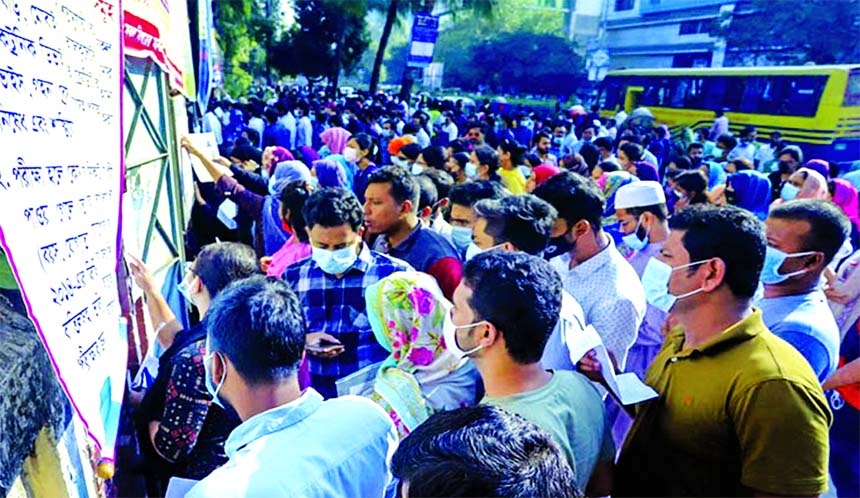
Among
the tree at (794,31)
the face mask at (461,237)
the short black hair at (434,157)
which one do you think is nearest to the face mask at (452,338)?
the face mask at (461,237)

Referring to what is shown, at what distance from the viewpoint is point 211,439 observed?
6.20ft

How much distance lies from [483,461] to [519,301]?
0.76m

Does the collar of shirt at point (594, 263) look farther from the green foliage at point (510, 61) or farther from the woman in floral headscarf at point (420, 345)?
the green foliage at point (510, 61)

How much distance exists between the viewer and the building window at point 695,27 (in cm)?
2764

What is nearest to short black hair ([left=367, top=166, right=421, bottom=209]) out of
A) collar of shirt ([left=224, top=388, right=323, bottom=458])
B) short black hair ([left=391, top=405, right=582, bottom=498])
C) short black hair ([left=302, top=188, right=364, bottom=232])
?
short black hair ([left=302, top=188, right=364, bottom=232])

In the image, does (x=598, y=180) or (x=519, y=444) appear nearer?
(x=519, y=444)

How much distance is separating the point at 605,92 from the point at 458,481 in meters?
22.8

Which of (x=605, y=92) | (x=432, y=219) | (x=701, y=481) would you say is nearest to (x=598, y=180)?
(x=432, y=219)

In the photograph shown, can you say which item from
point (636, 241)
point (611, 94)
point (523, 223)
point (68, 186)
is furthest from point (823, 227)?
point (611, 94)

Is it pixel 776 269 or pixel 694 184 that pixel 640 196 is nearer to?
pixel 776 269

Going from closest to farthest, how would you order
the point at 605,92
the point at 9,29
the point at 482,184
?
the point at 9,29
the point at 482,184
the point at 605,92

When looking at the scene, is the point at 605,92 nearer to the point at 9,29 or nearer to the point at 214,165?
the point at 214,165

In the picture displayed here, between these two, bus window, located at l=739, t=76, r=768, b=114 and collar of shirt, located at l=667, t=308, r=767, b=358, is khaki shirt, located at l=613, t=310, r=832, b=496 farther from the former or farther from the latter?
bus window, located at l=739, t=76, r=768, b=114

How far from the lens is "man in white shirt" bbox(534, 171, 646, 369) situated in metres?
2.44
